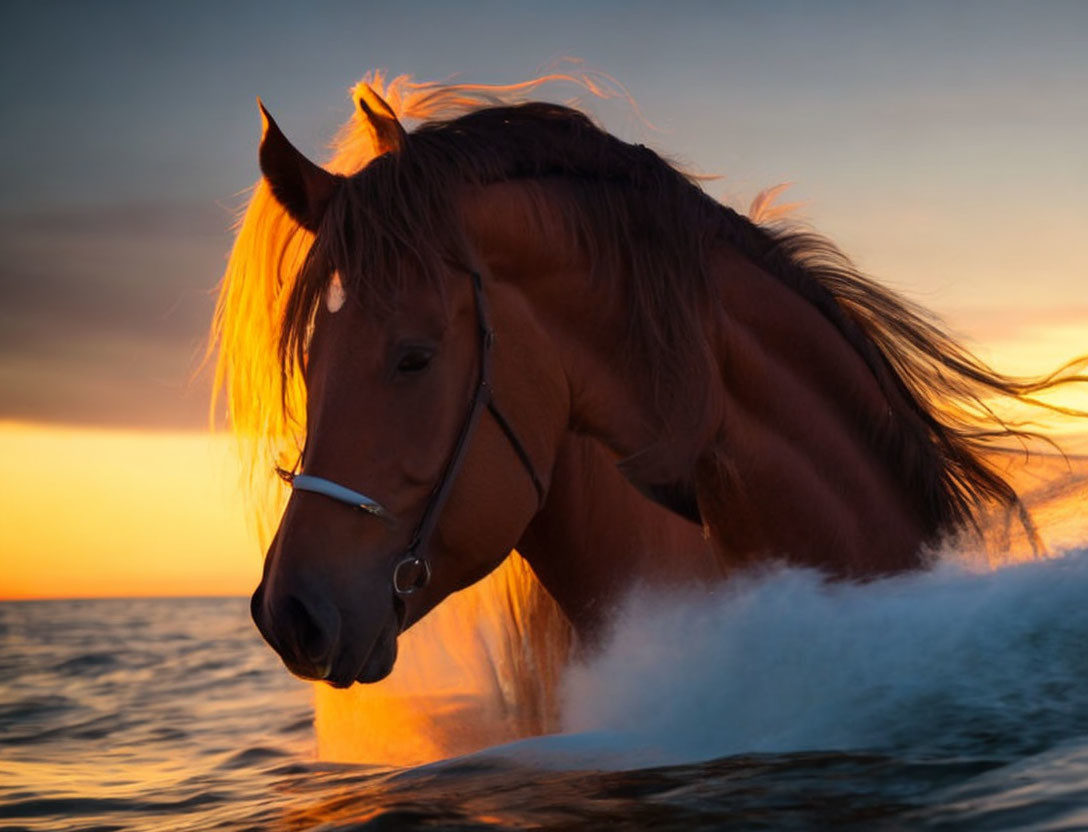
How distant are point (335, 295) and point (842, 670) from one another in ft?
5.57

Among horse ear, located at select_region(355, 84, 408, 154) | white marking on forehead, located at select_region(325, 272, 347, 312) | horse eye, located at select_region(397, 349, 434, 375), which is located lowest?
horse eye, located at select_region(397, 349, 434, 375)

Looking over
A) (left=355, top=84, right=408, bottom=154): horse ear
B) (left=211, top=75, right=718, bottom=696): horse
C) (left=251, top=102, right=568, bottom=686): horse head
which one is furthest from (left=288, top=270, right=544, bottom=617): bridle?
(left=355, top=84, right=408, bottom=154): horse ear

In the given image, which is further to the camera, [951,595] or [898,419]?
[898,419]

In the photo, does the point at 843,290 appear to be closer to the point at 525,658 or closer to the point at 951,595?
the point at 951,595

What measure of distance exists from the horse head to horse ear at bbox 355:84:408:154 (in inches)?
0.5

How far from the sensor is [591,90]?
4.36 m

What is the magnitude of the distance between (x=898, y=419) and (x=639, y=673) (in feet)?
3.83

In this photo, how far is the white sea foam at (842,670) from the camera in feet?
10.5

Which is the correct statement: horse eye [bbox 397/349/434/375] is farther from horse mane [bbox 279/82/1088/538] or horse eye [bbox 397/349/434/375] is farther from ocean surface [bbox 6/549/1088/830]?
ocean surface [bbox 6/549/1088/830]

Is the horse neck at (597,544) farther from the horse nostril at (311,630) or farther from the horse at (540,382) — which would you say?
the horse nostril at (311,630)

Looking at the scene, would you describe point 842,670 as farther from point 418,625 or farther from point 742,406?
point 418,625

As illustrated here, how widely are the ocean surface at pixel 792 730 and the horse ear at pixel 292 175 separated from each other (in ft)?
4.85

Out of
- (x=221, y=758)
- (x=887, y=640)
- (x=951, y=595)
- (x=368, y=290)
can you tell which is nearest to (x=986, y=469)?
(x=951, y=595)

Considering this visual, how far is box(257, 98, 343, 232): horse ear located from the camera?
11.4ft
